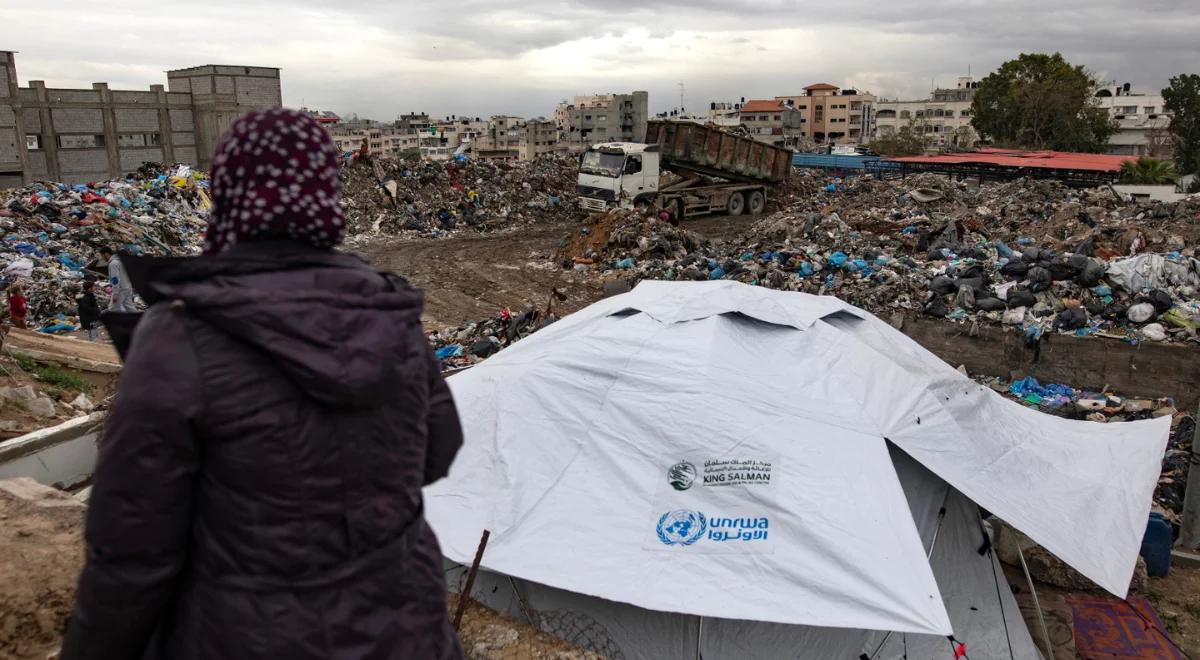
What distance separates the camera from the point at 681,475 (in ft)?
12.1

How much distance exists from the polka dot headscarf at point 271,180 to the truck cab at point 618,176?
17146mm

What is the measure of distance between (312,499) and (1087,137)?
44.7m

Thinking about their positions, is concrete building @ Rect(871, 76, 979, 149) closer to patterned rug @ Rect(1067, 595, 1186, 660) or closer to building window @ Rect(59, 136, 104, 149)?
building window @ Rect(59, 136, 104, 149)

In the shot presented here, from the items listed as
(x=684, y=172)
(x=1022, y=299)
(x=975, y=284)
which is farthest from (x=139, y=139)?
(x=1022, y=299)

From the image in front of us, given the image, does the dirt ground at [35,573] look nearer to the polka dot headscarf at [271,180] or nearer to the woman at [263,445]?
the woman at [263,445]

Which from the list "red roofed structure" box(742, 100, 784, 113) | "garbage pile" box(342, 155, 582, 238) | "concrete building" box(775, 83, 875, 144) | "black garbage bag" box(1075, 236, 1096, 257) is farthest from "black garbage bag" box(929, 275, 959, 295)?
"concrete building" box(775, 83, 875, 144)

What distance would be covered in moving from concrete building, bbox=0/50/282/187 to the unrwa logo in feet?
91.2

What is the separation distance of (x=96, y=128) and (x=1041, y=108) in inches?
1590

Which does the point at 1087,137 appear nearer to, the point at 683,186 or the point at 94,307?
the point at 683,186

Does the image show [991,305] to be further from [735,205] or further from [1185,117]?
[1185,117]

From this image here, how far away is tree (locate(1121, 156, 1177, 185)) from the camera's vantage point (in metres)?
22.9

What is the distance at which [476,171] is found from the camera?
22875 millimetres

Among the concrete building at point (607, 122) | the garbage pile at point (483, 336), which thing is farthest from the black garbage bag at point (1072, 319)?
the concrete building at point (607, 122)

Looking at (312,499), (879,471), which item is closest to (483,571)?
(879,471)
